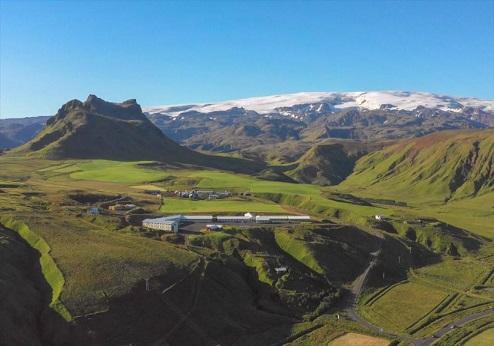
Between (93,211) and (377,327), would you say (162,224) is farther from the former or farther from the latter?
(377,327)

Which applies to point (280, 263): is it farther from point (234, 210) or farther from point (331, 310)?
point (234, 210)

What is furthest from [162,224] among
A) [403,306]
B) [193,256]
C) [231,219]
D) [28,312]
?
[403,306]

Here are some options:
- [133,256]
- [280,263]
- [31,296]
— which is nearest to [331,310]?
[280,263]

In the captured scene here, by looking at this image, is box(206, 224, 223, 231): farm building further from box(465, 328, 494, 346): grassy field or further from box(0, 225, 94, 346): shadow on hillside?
box(465, 328, 494, 346): grassy field

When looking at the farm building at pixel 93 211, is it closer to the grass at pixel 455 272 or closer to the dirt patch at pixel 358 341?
the dirt patch at pixel 358 341

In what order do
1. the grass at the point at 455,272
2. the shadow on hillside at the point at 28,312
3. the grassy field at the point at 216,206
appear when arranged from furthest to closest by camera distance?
the grassy field at the point at 216,206 < the grass at the point at 455,272 < the shadow on hillside at the point at 28,312

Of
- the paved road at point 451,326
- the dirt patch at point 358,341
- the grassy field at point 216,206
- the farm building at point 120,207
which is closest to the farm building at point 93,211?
the farm building at point 120,207
